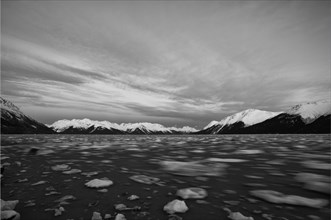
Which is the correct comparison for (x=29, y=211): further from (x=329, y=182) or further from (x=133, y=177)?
(x=329, y=182)

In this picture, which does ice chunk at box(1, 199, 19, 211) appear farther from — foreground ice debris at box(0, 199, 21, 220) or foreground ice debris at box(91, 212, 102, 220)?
foreground ice debris at box(91, 212, 102, 220)

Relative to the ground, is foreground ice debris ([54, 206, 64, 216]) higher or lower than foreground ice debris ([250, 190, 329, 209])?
lower

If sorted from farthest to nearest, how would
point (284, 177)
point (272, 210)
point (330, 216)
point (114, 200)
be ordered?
point (284, 177), point (114, 200), point (272, 210), point (330, 216)

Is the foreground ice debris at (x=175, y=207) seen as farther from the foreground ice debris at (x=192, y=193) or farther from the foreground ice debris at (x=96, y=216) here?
the foreground ice debris at (x=96, y=216)

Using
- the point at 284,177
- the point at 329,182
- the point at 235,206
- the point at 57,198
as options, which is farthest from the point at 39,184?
the point at 329,182

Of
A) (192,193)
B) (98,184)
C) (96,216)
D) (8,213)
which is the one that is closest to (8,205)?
(8,213)

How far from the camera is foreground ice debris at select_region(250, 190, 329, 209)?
5.24 metres

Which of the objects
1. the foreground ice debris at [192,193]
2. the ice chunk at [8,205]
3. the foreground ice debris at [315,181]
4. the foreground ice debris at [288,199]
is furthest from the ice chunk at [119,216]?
the foreground ice debris at [315,181]

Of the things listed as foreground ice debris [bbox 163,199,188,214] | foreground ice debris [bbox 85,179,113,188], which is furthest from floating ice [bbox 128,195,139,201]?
foreground ice debris [bbox 85,179,113,188]

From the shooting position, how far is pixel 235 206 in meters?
5.06

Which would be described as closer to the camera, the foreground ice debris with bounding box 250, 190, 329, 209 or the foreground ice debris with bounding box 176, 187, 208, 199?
the foreground ice debris with bounding box 250, 190, 329, 209

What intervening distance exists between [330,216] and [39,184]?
8841 mm

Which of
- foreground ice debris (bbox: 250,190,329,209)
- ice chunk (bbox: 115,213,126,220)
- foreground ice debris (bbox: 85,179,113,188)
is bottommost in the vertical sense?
foreground ice debris (bbox: 85,179,113,188)

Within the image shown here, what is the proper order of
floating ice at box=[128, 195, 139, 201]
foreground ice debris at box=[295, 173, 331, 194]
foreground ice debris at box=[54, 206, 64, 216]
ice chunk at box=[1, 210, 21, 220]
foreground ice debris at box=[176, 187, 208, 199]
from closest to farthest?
1. ice chunk at box=[1, 210, 21, 220]
2. foreground ice debris at box=[54, 206, 64, 216]
3. floating ice at box=[128, 195, 139, 201]
4. foreground ice debris at box=[176, 187, 208, 199]
5. foreground ice debris at box=[295, 173, 331, 194]
